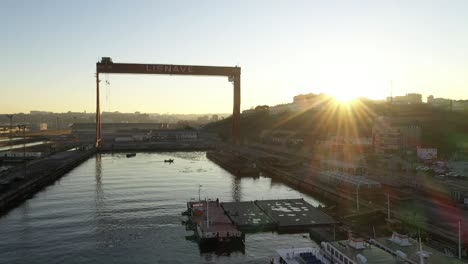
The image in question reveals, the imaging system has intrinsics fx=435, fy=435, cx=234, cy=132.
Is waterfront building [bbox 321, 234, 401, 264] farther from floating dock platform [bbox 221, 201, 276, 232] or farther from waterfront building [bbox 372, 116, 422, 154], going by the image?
waterfront building [bbox 372, 116, 422, 154]

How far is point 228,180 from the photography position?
1582 inches

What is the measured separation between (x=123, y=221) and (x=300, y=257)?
1149 cm

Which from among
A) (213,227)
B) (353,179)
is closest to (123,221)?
(213,227)

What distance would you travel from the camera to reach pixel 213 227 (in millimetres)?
20812

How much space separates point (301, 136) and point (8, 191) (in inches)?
1874

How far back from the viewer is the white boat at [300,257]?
1557cm

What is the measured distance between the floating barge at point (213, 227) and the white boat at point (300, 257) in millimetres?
3524

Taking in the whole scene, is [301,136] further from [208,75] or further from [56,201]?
[56,201]

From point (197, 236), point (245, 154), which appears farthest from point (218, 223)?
point (245, 154)

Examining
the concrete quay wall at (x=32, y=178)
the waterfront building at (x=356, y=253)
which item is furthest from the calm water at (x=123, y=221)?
the waterfront building at (x=356, y=253)

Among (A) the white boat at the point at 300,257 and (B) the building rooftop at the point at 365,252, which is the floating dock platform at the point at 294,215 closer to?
(A) the white boat at the point at 300,257

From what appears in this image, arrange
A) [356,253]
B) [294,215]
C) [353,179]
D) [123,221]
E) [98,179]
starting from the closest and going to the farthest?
1. [356,253]
2. [123,221]
3. [294,215]
4. [353,179]
5. [98,179]

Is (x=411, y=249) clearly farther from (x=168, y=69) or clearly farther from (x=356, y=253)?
(x=168, y=69)

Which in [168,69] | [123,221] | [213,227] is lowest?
[123,221]
